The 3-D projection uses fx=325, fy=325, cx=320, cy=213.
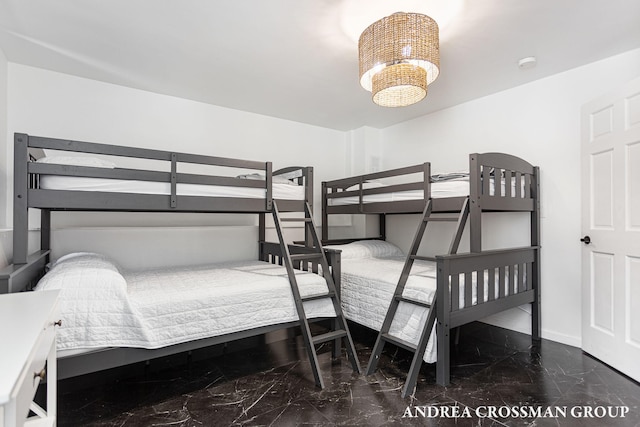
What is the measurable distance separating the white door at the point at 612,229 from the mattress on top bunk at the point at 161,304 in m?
2.09

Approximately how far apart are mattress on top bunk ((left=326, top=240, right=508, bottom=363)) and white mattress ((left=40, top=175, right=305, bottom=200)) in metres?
0.97

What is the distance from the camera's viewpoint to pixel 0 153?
256 cm

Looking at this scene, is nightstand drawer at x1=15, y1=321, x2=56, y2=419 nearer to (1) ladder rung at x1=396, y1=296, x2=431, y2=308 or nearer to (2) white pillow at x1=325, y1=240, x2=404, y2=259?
(1) ladder rung at x1=396, y1=296, x2=431, y2=308

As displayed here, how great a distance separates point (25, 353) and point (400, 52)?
2140 millimetres

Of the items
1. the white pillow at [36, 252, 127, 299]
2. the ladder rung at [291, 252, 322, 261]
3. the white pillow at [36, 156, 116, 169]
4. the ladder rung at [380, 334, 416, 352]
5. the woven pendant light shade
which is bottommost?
the ladder rung at [380, 334, 416, 352]

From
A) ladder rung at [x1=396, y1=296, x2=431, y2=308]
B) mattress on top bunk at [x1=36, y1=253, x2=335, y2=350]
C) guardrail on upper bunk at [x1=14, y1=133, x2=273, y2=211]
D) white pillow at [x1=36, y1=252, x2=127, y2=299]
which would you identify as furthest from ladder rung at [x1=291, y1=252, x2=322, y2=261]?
white pillow at [x1=36, y1=252, x2=127, y2=299]

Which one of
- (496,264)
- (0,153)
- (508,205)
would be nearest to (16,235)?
(0,153)

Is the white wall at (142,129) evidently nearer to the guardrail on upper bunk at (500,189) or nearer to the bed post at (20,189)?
the bed post at (20,189)

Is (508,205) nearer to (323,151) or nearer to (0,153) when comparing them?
(323,151)

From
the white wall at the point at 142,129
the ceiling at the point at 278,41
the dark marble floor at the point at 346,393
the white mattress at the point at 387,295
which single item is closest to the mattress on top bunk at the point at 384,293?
the white mattress at the point at 387,295

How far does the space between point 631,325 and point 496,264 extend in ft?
3.03

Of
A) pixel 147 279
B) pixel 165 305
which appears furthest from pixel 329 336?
pixel 147 279

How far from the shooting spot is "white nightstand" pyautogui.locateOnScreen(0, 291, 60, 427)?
738 millimetres

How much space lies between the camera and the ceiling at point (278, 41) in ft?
6.57
